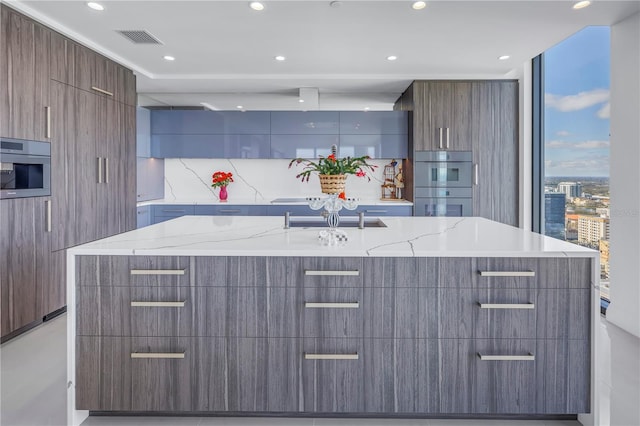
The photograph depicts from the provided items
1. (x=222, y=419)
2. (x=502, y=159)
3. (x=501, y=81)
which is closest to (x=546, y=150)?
(x=502, y=159)

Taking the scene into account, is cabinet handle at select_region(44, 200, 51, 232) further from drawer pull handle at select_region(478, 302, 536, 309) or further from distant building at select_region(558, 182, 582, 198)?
distant building at select_region(558, 182, 582, 198)

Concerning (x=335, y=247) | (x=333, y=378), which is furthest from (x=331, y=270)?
(x=333, y=378)

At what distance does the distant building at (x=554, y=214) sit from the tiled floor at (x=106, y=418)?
158cm

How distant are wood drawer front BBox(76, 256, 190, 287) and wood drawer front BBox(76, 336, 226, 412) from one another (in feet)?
0.83

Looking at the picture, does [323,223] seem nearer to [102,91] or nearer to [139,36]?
[139,36]

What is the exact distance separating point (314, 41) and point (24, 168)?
2.48 meters

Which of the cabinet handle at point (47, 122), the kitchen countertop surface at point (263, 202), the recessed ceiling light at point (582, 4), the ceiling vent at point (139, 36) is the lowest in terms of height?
the kitchen countertop surface at point (263, 202)

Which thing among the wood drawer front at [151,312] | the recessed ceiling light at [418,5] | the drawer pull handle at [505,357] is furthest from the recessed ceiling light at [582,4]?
the wood drawer front at [151,312]

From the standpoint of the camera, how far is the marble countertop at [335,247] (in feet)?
6.04

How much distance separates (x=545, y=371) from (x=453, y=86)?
3.79 metres

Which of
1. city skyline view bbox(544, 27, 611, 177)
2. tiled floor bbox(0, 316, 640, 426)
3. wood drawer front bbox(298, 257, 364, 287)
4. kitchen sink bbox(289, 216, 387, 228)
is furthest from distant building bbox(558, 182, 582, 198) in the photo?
wood drawer front bbox(298, 257, 364, 287)

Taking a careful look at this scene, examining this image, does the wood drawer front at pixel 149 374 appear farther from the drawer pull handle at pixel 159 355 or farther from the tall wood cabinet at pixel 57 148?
the tall wood cabinet at pixel 57 148

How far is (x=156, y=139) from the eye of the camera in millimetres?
5367

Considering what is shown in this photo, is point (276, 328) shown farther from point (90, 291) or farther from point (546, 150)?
point (546, 150)
